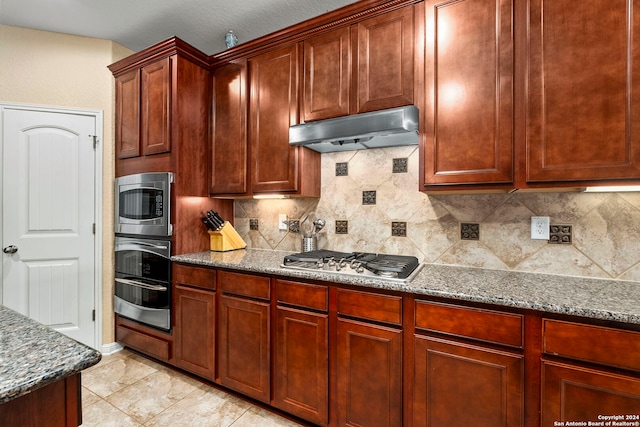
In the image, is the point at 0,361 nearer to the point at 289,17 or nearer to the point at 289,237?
the point at 289,237

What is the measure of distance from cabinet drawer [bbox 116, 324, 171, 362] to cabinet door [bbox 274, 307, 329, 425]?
42.3 inches

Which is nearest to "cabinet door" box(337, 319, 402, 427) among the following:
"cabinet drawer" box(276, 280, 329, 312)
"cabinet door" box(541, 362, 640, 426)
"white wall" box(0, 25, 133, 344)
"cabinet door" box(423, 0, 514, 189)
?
"cabinet drawer" box(276, 280, 329, 312)

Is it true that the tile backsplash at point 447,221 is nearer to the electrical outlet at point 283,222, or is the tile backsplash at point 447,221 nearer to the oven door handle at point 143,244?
the electrical outlet at point 283,222

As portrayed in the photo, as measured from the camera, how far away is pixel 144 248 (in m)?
2.51

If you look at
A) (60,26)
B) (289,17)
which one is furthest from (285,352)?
(60,26)

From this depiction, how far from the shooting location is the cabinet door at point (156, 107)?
2424 mm

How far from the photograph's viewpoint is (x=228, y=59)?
251 cm

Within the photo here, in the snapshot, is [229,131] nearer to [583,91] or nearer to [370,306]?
[370,306]

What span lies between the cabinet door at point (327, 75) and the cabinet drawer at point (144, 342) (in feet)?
6.77

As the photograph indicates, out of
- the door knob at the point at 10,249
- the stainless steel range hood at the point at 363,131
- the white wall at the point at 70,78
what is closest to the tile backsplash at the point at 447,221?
the stainless steel range hood at the point at 363,131

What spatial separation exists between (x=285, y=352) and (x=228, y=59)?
7.40 ft

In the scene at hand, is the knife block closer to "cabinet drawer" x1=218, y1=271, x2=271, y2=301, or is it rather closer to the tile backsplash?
the tile backsplash

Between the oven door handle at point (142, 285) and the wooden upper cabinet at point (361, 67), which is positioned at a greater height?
the wooden upper cabinet at point (361, 67)

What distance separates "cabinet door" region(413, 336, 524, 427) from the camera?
51.2 inches
